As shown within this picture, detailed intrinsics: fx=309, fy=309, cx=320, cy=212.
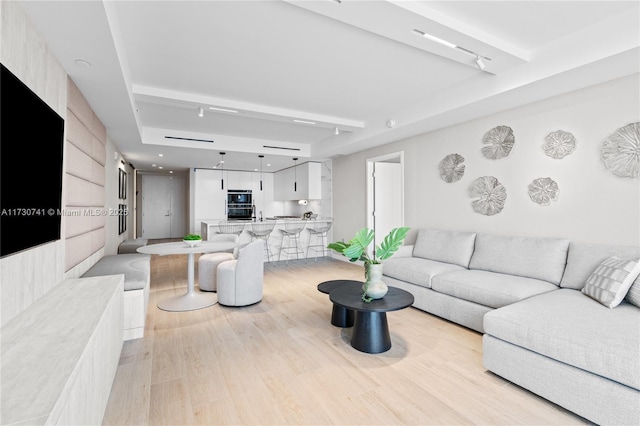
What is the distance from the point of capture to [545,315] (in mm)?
2182

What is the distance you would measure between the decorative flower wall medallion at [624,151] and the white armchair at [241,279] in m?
3.81

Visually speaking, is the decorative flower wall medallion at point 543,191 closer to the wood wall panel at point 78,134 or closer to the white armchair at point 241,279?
the white armchair at point 241,279

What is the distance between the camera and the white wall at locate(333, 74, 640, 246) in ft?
9.42

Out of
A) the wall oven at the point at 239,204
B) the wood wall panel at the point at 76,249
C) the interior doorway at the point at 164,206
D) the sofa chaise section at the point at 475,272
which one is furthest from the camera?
the interior doorway at the point at 164,206

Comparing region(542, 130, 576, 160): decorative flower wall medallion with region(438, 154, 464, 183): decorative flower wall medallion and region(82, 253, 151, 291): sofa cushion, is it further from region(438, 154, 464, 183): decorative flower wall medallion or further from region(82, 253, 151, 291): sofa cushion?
region(82, 253, 151, 291): sofa cushion

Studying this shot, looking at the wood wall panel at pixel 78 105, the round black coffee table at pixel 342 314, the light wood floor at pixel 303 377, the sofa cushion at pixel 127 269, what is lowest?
the light wood floor at pixel 303 377

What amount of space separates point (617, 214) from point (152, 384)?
421 cm

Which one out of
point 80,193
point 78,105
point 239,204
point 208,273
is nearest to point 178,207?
point 239,204

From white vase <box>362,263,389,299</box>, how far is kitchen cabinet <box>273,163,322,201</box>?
201 inches

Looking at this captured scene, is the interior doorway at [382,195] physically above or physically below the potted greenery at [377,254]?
above

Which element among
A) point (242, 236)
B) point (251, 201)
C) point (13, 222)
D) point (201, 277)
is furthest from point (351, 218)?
point (13, 222)

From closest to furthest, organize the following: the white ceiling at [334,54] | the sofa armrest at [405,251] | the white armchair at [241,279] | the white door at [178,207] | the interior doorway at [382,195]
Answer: the white ceiling at [334,54]
the white armchair at [241,279]
the sofa armrest at [405,251]
the interior doorway at [382,195]
the white door at [178,207]

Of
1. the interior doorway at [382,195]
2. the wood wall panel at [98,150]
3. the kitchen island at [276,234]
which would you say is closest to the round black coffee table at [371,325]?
the wood wall panel at [98,150]

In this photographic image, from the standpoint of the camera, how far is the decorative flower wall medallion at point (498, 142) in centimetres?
375
